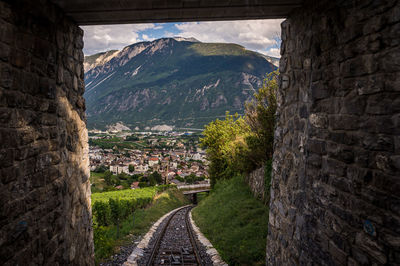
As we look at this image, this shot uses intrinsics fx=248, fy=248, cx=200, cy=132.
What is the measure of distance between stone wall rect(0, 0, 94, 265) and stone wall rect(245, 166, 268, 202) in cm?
737

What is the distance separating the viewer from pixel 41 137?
120 inches

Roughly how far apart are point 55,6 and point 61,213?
2811 millimetres

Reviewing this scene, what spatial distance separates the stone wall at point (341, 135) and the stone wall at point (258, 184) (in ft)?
20.2

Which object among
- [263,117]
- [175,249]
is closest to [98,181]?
[175,249]

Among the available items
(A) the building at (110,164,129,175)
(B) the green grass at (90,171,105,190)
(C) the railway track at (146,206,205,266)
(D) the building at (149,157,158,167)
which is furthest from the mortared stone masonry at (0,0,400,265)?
(D) the building at (149,157,158,167)

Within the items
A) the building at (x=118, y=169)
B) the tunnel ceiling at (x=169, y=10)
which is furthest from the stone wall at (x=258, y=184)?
the building at (x=118, y=169)

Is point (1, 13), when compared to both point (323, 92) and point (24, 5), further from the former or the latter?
point (323, 92)

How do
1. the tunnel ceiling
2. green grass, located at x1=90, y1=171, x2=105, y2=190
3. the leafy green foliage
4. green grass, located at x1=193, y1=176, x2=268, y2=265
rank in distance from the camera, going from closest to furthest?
the tunnel ceiling, green grass, located at x1=193, y1=176, x2=268, y2=265, the leafy green foliage, green grass, located at x1=90, y1=171, x2=105, y2=190

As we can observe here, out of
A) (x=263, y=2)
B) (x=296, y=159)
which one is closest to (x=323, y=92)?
(x=296, y=159)

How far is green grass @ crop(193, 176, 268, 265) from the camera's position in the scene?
6.41 m

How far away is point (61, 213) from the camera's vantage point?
351 cm

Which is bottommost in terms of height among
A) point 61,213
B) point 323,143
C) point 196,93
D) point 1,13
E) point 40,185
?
point 61,213

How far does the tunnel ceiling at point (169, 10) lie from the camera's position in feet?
10.4

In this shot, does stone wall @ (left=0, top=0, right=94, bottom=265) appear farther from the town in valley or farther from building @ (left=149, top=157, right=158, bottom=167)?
building @ (left=149, top=157, right=158, bottom=167)
